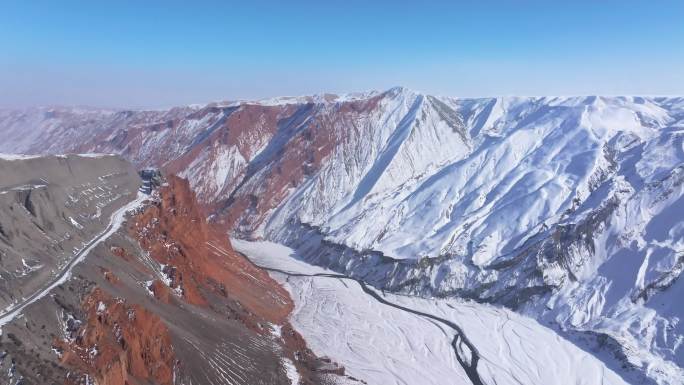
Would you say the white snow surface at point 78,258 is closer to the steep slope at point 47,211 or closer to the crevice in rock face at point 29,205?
the steep slope at point 47,211

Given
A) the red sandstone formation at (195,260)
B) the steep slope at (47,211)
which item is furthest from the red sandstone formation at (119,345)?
the red sandstone formation at (195,260)

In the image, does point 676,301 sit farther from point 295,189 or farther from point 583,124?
point 295,189

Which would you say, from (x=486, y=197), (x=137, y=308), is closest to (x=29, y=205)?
(x=137, y=308)

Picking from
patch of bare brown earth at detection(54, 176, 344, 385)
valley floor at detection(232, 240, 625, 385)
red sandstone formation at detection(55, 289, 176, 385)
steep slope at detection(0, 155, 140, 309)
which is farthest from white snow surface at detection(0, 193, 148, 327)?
valley floor at detection(232, 240, 625, 385)

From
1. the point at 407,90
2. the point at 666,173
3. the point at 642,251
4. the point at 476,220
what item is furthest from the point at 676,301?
the point at 407,90

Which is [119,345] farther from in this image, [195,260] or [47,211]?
[195,260]

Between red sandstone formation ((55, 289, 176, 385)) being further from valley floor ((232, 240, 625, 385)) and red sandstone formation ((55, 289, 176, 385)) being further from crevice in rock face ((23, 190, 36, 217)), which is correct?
valley floor ((232, 240, 625, 385))
